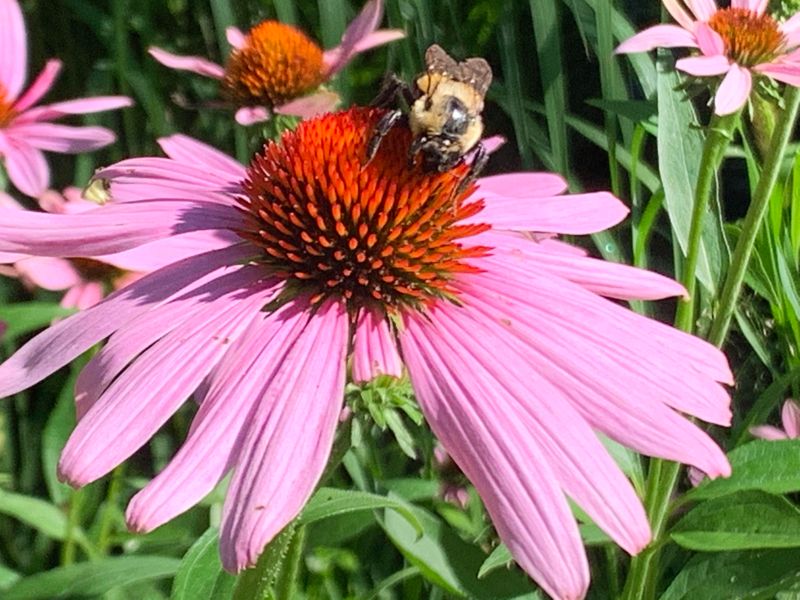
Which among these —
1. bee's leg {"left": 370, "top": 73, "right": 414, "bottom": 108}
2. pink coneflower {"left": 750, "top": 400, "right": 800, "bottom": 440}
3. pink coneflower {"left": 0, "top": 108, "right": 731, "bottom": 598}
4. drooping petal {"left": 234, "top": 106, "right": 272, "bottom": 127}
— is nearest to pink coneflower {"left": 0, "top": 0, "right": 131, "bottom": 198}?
drooping petal {"left": 234, "top": 106, "right": 272, "bottom": 127}

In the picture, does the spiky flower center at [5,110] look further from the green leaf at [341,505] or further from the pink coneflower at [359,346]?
the green leaf at [341,505]

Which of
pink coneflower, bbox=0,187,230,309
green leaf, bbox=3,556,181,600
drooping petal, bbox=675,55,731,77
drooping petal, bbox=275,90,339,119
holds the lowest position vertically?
green leaf, bbox=3,556,181,600

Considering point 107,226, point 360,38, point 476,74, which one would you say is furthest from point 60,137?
point 476,74

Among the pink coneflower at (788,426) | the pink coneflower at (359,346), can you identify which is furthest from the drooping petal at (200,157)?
the pink coneflower at (788,426)

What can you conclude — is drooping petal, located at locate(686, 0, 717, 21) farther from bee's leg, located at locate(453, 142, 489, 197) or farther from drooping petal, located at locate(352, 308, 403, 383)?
drooping petal, located at locate(352, 308, 403, 383)

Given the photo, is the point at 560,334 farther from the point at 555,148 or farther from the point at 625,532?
the point at 555,148
